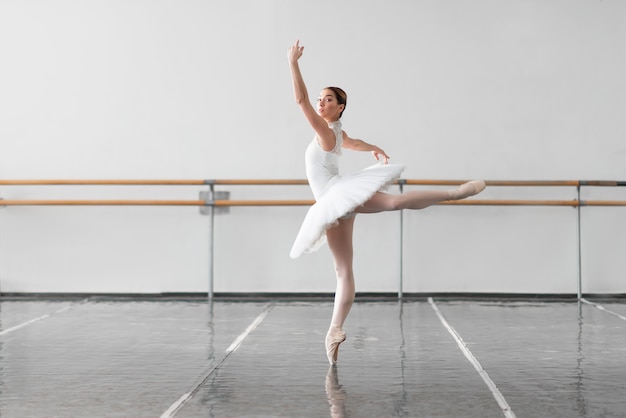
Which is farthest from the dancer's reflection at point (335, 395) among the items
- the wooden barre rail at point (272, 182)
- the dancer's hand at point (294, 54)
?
the wooden barre rail at point (272, 182)

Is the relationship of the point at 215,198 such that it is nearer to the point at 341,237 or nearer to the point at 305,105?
the point at 341,237

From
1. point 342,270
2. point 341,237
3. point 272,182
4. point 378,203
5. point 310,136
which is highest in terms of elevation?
point 310,136

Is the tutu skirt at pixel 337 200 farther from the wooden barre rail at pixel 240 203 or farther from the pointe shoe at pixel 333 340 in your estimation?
the wooden barre rail at pixel 240 203

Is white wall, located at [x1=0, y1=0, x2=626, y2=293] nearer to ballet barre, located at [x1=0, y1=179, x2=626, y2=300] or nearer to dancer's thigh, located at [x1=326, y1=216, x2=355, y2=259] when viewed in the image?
ballet barre, located at [x1=0, y1=179, x2=626, y2=300]

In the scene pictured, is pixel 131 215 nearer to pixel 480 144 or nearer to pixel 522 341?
pixel 480 144

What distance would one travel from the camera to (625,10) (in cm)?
825

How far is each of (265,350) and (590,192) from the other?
4306mm

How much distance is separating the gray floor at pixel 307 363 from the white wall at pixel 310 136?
1.12 meters

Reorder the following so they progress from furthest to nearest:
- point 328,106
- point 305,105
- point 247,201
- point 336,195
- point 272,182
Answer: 1. point 247,201
2. point 272,182
3. point 328,106
4. point 336,195
5. point 305,105

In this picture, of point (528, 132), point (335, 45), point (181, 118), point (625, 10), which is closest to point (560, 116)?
point (528, 132)

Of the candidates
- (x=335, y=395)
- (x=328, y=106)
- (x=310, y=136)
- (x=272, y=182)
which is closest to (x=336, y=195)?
(x=328, y=106)

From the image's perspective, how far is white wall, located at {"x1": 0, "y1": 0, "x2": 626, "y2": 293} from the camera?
816cm

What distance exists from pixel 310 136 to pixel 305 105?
13.4 feet

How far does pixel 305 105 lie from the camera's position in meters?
4.13
